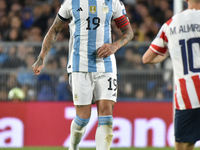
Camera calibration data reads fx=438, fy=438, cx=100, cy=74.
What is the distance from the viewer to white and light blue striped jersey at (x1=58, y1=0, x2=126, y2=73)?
16.5 ft

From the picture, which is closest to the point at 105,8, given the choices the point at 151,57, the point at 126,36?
the point at 126,36

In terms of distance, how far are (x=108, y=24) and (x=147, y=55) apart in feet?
4.45

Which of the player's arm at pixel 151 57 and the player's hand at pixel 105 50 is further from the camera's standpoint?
the player's hand at pixel 105 50

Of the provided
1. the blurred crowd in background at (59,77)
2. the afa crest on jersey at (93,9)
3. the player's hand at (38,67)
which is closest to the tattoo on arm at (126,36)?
the afa crest on jersey at (93,9)

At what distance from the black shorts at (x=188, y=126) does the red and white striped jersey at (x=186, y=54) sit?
0.17 feet

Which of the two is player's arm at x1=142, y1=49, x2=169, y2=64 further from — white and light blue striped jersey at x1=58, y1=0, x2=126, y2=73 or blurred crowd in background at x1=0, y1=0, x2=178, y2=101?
blurred crowd in background at x1=0, y1=0, x2=178, y2=101

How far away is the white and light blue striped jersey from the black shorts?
1.56 m

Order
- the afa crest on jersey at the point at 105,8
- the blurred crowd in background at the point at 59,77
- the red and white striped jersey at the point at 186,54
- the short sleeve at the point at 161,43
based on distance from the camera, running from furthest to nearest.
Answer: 1. the blurred crowd in background at the point at 59,77
2. the afa crest on jersey at the point at 105,8
3. the short sleeve at the point at 161,43
4. the red and white striped jersey at the point at 186,54

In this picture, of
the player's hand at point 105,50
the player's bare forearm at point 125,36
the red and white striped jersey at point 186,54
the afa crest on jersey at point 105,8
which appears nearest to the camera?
the red and white striped jersey at point 186,54

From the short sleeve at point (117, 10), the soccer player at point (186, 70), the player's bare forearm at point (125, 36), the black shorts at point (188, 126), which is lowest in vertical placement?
the black shorts at point (188, 126)

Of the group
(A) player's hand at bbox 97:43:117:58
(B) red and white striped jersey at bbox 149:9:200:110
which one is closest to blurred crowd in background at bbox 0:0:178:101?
(A) player's hand at bbox 97:43:117:58

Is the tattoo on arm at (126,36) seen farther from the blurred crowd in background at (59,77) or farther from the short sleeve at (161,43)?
the blurred crowd in background at (59,77)

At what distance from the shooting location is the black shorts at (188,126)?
11.9ft

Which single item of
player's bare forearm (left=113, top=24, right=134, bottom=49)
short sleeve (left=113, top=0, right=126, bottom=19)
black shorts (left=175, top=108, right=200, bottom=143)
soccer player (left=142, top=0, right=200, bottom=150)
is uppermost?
short sleeve (left=113, top=0, right=126, bottom=19)
